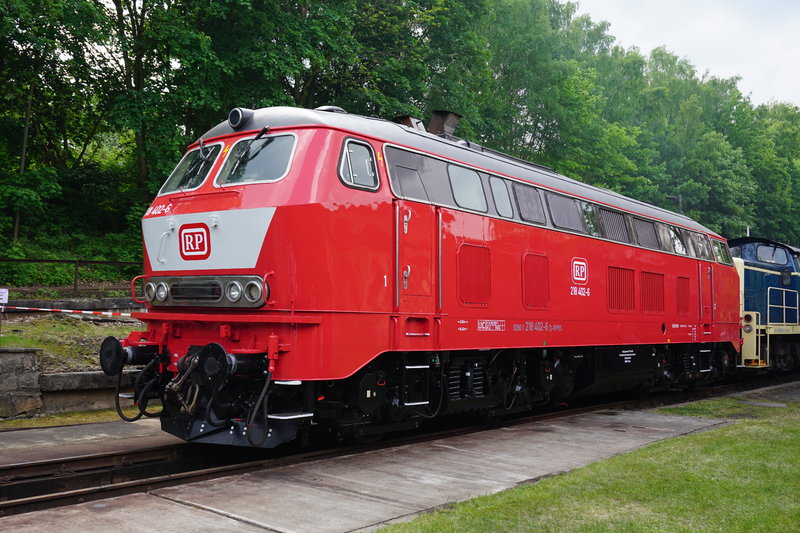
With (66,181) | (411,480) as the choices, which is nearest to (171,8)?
(66,181)

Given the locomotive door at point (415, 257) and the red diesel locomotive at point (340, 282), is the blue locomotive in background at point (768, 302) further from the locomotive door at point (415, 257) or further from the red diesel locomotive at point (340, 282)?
the locomotive door at point (415, 257)

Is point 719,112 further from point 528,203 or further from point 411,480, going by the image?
point 411,480

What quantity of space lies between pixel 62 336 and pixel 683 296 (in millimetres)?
12361

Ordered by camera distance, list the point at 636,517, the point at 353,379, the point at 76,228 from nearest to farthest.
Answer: the point at 636,517, the point at 353,379, the point at 76,228

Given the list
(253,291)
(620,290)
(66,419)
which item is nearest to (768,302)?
(620,290)

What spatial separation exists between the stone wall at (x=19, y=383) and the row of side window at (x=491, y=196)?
5.74 meters

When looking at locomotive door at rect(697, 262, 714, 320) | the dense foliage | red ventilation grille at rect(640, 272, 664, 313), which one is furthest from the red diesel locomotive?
the dense foliage

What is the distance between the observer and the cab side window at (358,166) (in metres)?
7.77

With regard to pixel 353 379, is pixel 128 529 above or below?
below

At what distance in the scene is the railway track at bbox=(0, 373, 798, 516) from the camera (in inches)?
254

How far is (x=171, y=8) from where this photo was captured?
21.1 m

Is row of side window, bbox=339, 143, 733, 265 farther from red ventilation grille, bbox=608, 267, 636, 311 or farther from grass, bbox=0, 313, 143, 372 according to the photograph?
grass, bbox=0, 313, 143, 372

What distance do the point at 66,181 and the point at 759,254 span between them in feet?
72.9

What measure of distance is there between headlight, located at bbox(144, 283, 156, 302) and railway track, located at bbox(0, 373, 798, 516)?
175 centimetres
